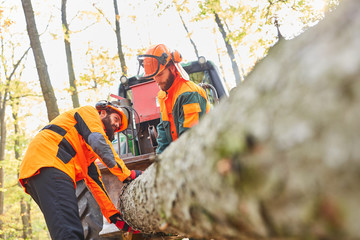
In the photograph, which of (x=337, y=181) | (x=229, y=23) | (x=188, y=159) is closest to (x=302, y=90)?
(x=337, y=181)

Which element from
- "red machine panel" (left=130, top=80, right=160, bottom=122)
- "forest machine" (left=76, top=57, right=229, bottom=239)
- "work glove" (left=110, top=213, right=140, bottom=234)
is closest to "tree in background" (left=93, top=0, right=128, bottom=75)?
"forest machine" (left=76, top=57, right=229, bottom=239)

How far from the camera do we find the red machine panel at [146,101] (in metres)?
5.05

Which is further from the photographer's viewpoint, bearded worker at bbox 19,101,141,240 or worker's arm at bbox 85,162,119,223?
worker's arm at bbox 85,162,119,223

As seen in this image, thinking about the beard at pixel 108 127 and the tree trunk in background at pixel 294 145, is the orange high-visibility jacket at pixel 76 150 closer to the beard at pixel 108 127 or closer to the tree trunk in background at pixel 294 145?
the beard at pixel 108 127

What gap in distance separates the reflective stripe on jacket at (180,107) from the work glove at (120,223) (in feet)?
3.39

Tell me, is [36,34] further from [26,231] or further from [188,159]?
[26,231]

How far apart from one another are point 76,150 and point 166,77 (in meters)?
1.41

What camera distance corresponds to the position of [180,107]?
11.2 ft

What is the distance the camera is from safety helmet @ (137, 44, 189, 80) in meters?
3.70

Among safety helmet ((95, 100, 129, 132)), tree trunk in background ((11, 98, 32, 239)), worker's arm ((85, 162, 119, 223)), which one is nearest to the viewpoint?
worker's arm ((85, 162, 119, 223))

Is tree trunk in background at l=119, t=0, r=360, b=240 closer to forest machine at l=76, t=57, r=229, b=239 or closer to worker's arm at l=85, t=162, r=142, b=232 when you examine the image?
forest machine at l=76, t=57, r=229, b=239

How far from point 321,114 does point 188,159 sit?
50 centimetres

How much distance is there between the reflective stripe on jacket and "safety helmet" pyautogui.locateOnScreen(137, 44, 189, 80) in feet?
0.71

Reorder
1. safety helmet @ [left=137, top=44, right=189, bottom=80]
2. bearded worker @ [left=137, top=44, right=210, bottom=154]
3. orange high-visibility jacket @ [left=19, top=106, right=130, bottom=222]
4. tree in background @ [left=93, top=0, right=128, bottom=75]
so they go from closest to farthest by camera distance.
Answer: orange high-visibility jacket @ [left=19, top=106, right=130, bottom=222], bearded worker @ [left=137, top=44, right=210, bottom=154], safety helmet @ [left=137, top=44, right=189, bottom=80], tree in background @ [left=93, top=0, right=128, bottom=75]
